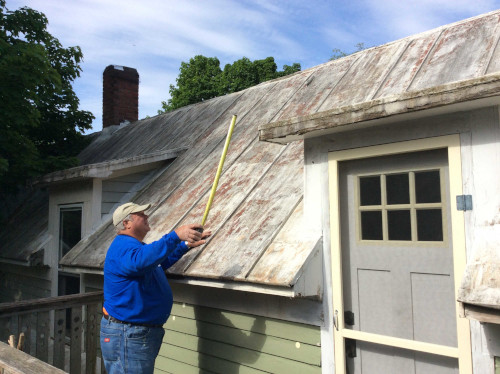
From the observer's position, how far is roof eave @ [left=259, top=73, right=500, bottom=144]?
2846 mm

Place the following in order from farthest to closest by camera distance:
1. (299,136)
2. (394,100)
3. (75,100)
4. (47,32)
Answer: (75,100) → (47,32) → (299,136) → (394,100)

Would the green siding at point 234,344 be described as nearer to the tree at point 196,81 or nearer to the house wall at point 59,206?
the house wall at point 59,206

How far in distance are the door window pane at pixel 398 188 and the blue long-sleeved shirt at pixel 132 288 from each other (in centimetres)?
170

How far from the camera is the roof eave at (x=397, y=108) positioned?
285cm

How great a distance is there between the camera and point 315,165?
3.94 meters

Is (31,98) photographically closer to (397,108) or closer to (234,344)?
(234,344)

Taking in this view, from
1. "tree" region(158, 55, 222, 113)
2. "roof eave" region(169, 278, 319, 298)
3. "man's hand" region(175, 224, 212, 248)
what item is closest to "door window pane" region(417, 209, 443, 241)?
"roof eave" region(169, 278, 319, 298)

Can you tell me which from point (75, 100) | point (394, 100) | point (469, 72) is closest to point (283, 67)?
point (75, 100)

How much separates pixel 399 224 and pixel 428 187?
0.34 metres

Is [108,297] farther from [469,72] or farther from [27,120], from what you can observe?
[27,120]

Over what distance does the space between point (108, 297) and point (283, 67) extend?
83.9 feet

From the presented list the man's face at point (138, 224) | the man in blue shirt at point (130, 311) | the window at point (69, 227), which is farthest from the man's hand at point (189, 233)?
the window at point (69, 227)

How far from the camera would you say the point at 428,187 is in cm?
331

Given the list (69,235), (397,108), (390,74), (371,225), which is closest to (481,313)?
(371,225)
